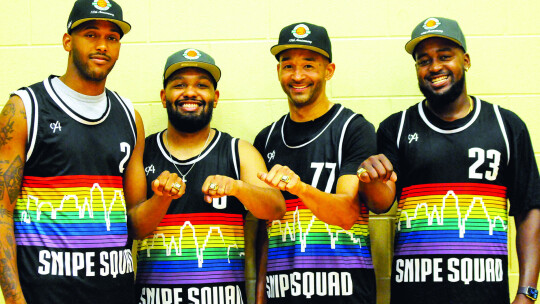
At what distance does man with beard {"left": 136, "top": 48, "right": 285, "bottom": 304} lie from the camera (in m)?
2.73

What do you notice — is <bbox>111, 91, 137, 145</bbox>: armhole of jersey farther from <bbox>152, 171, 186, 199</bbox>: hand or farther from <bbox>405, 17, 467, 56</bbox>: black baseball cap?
<bbox>405, 17, 467, 56</bbox>: black baseball cap

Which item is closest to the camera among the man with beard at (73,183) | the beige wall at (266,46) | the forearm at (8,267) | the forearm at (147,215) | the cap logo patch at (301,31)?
the forearm at (8,267)

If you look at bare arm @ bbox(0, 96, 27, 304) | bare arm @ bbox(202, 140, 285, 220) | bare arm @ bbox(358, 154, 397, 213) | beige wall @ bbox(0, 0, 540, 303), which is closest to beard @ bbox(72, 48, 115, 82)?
bare arm @ bbox(0, 96, 27, 304)

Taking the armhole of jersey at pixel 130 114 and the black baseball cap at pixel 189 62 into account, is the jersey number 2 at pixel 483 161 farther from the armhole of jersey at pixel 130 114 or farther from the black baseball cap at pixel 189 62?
the armhole of jersey at pixel 130 114

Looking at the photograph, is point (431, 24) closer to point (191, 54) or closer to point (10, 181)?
point (191, 54)

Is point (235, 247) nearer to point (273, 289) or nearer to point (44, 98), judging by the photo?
point (273, 289)

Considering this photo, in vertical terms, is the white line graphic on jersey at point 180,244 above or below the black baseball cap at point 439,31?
below

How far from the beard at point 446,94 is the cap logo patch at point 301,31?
1.89 feet

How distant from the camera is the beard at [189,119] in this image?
291cm

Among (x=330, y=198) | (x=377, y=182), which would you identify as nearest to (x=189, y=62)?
(x=330, y=198)

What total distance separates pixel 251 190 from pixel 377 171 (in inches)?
21.7

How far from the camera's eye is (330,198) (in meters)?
2.57

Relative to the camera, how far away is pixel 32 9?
3.43m

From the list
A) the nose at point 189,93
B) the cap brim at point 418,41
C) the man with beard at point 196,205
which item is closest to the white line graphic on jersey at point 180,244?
the man with beard at point 196,205
